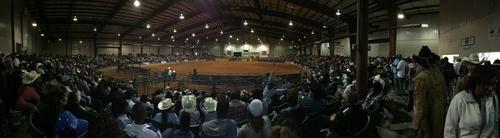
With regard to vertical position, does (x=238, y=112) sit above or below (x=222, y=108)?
below

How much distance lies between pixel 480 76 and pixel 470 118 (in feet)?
1.22

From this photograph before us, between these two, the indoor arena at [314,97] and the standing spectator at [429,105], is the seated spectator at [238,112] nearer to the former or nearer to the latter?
the indoor arena at [314,97]

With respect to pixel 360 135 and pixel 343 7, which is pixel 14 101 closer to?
pixel 360 135

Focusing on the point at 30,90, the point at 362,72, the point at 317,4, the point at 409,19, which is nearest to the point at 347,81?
the point at 362,72

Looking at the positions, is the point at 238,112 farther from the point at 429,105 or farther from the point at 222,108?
the point at 429,105

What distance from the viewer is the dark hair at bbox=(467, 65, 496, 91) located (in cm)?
273

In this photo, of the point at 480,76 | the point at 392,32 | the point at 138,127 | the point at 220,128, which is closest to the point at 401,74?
the point at 480,76

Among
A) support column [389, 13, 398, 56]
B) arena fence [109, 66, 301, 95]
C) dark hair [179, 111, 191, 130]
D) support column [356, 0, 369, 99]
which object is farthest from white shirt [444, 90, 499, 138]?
support column [389, 13, 398, 56]

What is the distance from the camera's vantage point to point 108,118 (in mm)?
2871

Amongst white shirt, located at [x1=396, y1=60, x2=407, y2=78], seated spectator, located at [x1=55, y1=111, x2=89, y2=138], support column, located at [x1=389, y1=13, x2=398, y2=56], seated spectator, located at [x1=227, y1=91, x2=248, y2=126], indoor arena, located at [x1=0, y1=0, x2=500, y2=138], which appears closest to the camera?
indoor arena, located at [x1=0, y1=0, x2=500, y2=138]

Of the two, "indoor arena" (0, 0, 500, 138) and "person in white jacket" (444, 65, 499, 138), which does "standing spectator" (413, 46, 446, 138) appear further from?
"person in white jacket" (444, 65, 499, 138)

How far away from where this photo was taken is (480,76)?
2.76 m

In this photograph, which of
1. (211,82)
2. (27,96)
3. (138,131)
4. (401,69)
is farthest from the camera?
(211,82)

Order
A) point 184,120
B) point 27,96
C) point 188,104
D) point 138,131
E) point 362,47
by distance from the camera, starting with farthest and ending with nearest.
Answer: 1. point 362,47
2. point 27,96
3. point 188,104
4. point 184,120
5. point 138,131
